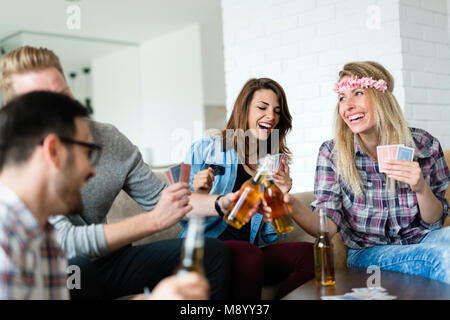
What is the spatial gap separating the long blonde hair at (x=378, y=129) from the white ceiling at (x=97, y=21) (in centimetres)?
399

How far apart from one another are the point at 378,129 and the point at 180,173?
1.14 metres

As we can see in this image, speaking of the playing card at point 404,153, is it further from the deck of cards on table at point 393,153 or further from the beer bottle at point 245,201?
the beer bottle at point 245,201

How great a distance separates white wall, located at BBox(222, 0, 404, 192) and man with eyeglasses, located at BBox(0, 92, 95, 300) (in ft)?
8.89

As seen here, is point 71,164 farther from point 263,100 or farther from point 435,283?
point 263,100

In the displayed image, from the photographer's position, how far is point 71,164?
1131mm

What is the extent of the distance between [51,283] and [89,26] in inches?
243

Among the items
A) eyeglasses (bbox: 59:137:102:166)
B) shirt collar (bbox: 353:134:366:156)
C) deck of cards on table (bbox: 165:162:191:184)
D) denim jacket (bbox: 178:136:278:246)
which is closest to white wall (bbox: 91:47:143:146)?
denim jacket (bbox: 178:136:278:246)

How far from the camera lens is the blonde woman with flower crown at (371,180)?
7.54ft

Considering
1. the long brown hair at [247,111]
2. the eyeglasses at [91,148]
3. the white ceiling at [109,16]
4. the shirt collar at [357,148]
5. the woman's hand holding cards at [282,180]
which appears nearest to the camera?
the eyeglasses at [91,148]

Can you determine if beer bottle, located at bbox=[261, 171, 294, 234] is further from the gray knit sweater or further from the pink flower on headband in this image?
the pink flower on headband

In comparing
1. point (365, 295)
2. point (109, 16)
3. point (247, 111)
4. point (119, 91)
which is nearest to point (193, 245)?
point (365, 295)

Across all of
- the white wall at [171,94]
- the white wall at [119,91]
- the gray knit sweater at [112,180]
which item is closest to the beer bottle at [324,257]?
the gray knit sweater at [112,180]

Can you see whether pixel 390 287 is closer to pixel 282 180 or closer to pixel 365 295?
pixel 365 295

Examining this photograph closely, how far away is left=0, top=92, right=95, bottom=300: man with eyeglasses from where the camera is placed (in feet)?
3.34
